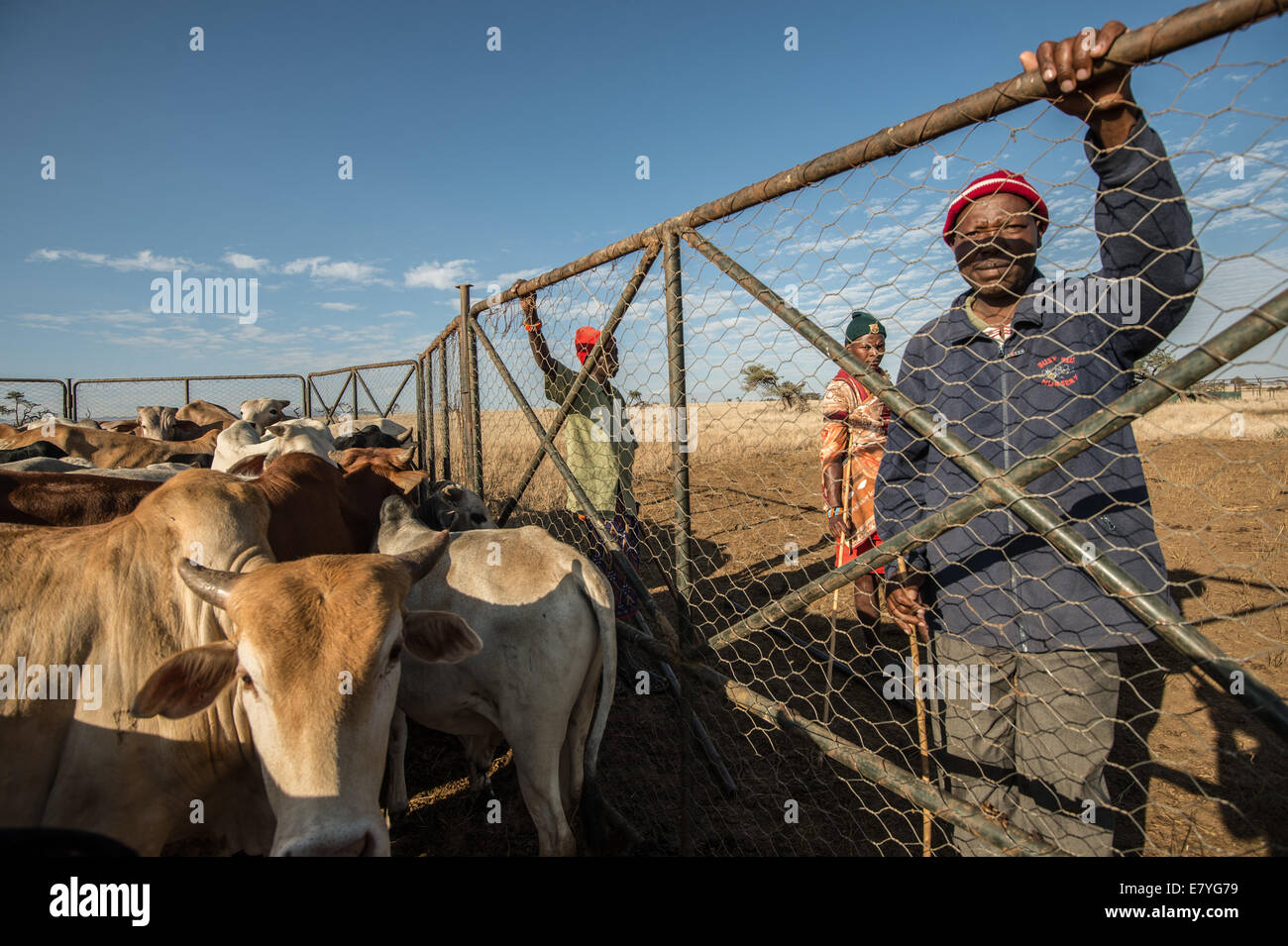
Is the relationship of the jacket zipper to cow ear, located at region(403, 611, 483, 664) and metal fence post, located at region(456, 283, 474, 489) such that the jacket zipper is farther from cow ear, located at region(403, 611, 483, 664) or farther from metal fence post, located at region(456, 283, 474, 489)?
metal fence post, located at region(456, 283, 474, 489)

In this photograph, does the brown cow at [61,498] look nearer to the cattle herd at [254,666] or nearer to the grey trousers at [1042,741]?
the cattle herd at [254,666]

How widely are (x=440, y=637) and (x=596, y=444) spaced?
103 inches

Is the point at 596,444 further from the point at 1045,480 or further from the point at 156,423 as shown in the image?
the point at 156,423

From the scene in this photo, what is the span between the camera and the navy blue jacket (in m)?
1.64

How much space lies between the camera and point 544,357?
477 centimetres

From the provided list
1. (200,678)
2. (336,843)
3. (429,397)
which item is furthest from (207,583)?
(429,397)

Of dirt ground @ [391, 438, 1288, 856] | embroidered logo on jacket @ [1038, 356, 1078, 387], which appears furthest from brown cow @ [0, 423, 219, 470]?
embroidered logo on jacket @ [1038, 356, 1078, 387]

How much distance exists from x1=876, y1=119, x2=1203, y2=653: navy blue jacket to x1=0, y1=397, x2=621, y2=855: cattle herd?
1.63 m

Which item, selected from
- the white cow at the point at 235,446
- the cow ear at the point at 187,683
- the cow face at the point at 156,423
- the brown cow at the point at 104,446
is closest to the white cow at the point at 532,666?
the cow ear at the point at 187,683

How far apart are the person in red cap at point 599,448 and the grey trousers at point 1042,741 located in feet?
8.27

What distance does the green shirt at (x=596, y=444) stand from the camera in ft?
15.3

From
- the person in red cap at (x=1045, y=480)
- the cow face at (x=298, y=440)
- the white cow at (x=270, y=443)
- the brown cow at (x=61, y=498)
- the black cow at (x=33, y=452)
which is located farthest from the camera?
the black cow at (x=33, y=452)
